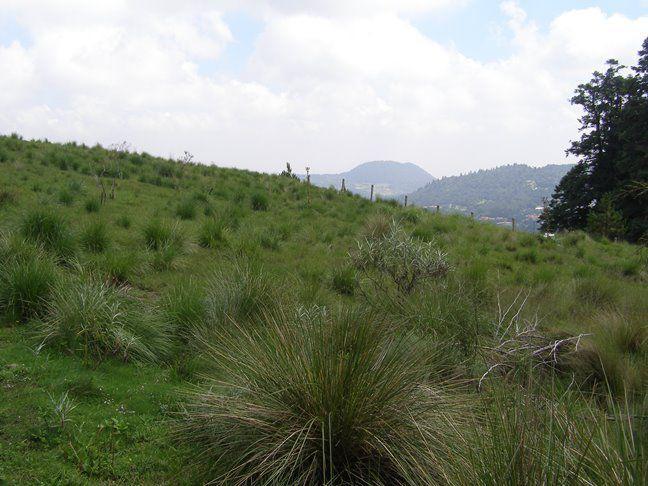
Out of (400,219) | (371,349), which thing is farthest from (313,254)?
(371,349)

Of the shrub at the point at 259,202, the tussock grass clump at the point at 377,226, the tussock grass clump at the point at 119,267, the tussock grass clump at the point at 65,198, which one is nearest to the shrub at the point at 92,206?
the tussock grass clump at the point at 65,198

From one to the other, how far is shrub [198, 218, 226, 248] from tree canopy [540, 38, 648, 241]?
904 inches

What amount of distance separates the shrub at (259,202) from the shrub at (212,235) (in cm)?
346

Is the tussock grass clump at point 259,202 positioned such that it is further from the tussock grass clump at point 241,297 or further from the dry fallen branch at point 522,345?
the dry fallen branch at point 522,345

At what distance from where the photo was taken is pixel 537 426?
2.04 metres

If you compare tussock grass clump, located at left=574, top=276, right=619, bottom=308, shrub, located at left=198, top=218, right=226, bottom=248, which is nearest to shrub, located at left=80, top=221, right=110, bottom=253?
shrub, located at left=198, top=218, right=226, bottom=248

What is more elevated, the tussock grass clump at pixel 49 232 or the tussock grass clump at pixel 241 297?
the tussock grass clump at pixel 49 232

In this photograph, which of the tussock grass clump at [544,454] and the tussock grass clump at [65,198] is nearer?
the tussock grass clump at [544,454]

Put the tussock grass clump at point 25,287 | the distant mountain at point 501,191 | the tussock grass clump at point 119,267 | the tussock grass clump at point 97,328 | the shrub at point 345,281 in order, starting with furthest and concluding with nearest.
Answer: the distant mountain at point 501,191 < the shrub at point 345,281 < the tussock grass clump at point 119,267 < the tussock grass clump at point 25,287 < the tussock grass clump at point 97,328

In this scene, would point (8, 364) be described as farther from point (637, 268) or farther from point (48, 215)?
Answer: point (637, 268)

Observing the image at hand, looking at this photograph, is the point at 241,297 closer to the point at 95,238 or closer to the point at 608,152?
the point at 95,238

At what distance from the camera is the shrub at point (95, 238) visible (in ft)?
21.7

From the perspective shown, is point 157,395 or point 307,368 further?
point 157,395

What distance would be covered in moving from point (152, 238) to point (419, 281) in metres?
3.96
